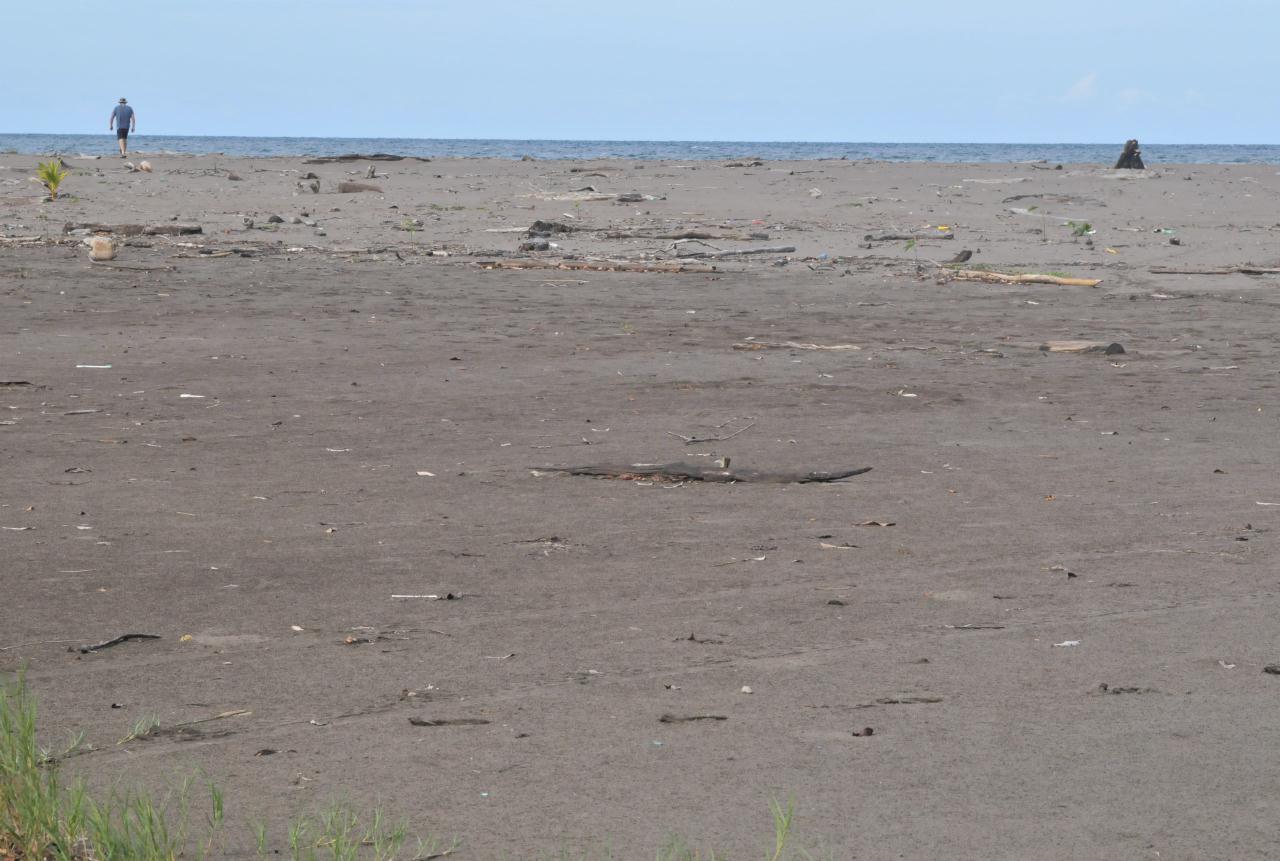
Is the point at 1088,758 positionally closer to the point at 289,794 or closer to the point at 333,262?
the point at 289,794

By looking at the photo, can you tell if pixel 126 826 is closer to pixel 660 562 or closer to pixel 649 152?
pixel 660 562

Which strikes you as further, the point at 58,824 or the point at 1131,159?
the point at 1131,159

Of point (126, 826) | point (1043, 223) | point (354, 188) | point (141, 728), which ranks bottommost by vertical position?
point (141, 728)

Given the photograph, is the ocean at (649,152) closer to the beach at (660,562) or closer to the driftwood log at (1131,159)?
the driftwood log at (1131,159)

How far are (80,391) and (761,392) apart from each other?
13.2 ft

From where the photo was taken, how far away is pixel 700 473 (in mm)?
6918

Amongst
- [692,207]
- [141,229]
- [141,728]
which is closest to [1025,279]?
[692,207]

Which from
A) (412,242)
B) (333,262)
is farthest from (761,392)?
(412,242)

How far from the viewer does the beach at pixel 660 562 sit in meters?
3.45

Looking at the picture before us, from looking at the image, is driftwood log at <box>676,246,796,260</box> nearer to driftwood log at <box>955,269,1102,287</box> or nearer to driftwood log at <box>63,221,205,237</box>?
driftwood log at <box>955,269,1102,287</box>

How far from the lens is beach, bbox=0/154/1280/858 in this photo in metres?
3.45

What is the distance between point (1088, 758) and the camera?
11.8 feet

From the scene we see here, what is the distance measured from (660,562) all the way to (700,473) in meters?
1.53

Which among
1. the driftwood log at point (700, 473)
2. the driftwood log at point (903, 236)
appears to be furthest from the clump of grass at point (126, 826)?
the driftwood log at point (903, 236)
